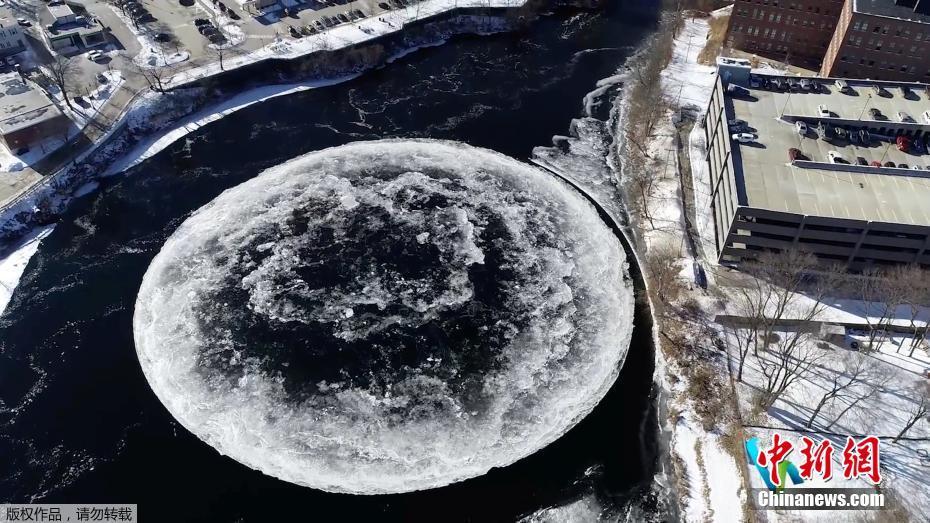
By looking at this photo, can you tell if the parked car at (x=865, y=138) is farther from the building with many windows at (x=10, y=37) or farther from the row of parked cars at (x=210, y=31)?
the building with many windows at (x=10, y=37)

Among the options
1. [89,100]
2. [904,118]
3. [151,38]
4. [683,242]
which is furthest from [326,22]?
[904,118]

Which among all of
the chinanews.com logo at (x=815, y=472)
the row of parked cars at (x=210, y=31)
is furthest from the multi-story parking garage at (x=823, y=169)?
the row of parked cars at (x=210, y=31)

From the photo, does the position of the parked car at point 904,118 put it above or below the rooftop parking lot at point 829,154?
above

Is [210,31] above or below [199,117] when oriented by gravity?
above

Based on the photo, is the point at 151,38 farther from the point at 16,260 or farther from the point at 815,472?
the point at 815,472

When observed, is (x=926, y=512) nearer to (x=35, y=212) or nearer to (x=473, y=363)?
(x=473, y=363)

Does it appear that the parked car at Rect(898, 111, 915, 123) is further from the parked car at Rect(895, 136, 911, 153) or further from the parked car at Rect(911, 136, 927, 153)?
the parked car at Rect(895, 136, 911, 153)

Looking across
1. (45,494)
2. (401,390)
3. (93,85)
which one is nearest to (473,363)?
(401,390)

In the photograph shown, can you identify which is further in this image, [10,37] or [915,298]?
[10,37]
